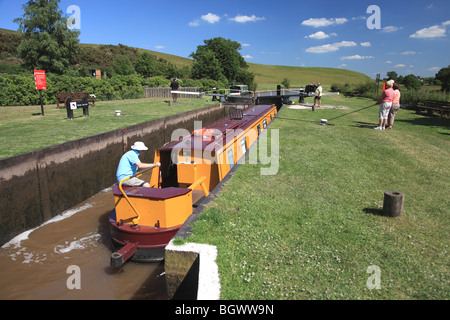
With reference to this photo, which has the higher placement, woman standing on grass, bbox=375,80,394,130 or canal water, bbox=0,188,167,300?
woman standing on grass, bbox=375,80,394,130

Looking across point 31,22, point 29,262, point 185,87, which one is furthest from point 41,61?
point 29,262

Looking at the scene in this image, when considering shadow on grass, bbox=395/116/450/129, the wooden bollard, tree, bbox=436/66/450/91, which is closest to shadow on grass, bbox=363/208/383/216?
the wooden bollard

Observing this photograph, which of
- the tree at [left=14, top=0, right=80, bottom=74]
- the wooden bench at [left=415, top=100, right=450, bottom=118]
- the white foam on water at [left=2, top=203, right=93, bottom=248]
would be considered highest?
the tree at [left=14, top=0, right=80, bottom=74]

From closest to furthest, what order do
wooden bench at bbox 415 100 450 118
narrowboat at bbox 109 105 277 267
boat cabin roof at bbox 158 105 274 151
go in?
narrowboat at bbox 109 105 277 267 < boat cabin roof at bbox 158 105 274 151 < wooden bench at bbox 415 100 450 118

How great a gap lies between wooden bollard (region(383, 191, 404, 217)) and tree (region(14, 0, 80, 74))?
122ft

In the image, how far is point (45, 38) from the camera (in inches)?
1324

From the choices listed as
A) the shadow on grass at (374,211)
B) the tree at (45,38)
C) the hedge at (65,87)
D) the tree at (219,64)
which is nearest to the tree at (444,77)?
the shadow on grass at (374,211)

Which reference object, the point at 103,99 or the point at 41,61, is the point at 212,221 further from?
the point at 41,61

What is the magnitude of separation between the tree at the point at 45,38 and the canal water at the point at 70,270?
1283 inches

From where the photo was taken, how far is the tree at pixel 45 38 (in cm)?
3331

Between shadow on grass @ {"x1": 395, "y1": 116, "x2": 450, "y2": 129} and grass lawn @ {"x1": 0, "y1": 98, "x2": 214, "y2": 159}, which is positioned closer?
grass lawn @ {"x1": 0, "y1": 98, "x2": 214, "y2": 159}

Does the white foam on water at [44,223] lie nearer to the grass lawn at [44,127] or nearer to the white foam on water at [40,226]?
the white foam on water at [40,226]

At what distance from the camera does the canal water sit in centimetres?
539

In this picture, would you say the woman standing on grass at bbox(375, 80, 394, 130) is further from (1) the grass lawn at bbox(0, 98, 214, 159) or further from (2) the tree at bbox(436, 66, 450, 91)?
(2) the tree at bbox(436, 66, 450, 91)
